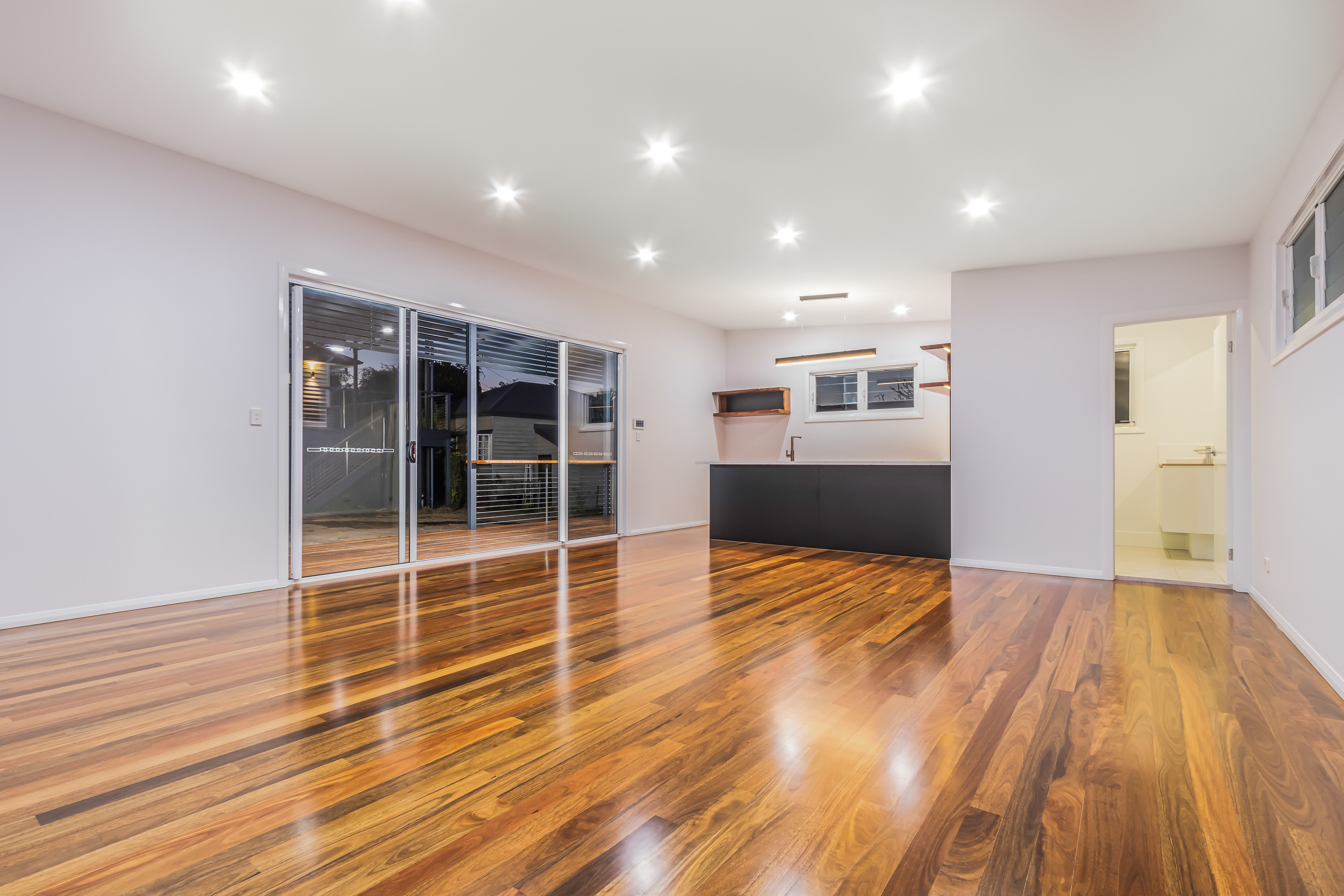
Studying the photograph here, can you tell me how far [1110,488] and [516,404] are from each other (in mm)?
5110

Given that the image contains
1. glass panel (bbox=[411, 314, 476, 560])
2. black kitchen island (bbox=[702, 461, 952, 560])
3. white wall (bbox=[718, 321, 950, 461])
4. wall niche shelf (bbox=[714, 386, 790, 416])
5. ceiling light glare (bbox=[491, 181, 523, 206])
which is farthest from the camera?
wall niche shelf (bbox=[714, 386, 790, 416])

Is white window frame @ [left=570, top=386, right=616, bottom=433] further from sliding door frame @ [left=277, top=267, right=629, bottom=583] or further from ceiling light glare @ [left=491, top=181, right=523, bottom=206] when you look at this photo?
ceiling light glare @ [left=491, top=181, right=523, bottom=206]

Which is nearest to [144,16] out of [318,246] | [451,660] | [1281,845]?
[318,246]

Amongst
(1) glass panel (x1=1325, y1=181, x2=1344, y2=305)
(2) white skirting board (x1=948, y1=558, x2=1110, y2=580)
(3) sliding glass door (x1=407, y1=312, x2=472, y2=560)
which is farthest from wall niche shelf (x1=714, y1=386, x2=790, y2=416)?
(1) glass panel (x1=1325, y1=181, x2=1344, y2=305)

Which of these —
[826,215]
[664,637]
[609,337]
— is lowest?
[664,637]

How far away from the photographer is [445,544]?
5742 millimetres

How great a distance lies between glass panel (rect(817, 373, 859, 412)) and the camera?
8.41 metres

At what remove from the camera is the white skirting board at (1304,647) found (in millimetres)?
2480

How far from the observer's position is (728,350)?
907 centimetres

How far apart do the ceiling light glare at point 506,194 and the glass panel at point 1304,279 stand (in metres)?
4.42

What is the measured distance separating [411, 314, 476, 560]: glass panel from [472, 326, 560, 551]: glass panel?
0.47ft

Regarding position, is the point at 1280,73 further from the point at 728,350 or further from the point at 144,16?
the point at 728,350

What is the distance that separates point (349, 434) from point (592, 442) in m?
2.65

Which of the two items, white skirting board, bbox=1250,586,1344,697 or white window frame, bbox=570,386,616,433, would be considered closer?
white skirting board, bbox=1250,586,1344,697
